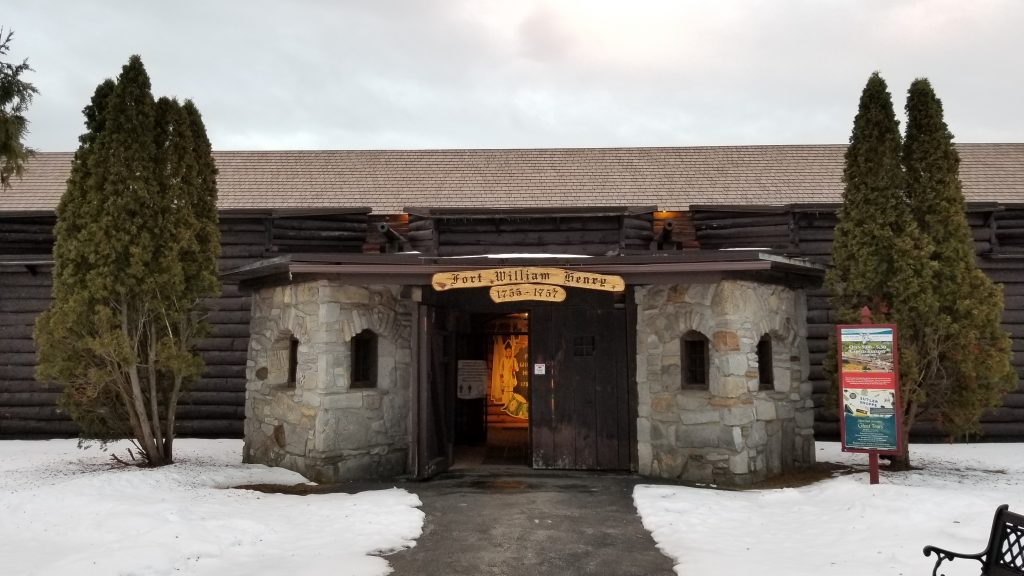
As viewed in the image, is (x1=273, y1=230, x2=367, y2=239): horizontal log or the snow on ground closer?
the snow on ground

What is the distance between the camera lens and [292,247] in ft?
45.0

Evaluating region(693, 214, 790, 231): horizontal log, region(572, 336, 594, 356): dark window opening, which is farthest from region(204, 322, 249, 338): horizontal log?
region(693, 214, 790, 231): horizontal log

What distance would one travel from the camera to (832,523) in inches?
266

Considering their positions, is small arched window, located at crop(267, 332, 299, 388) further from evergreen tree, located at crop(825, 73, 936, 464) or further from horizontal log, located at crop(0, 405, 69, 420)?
evergreen tree, located at crop(825, 73, 936, 464)

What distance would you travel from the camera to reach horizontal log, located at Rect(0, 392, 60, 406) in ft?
44.8

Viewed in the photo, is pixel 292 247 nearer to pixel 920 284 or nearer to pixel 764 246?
pixel 764 246

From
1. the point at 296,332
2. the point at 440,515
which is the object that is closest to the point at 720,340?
the point at 440,515

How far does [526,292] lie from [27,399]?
37.2 ft

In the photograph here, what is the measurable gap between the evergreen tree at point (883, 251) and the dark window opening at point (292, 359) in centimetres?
777

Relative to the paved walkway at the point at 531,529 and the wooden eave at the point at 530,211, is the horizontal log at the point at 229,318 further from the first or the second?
the paved walkway at the point at 531,529

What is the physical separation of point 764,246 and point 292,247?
942 cm

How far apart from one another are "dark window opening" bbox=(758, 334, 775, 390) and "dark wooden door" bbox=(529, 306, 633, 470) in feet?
6.38

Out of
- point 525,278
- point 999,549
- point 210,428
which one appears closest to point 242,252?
point 210,428

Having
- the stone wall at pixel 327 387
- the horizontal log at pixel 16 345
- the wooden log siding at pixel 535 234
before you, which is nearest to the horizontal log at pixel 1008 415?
the wooden log siding at pixel 535 234
